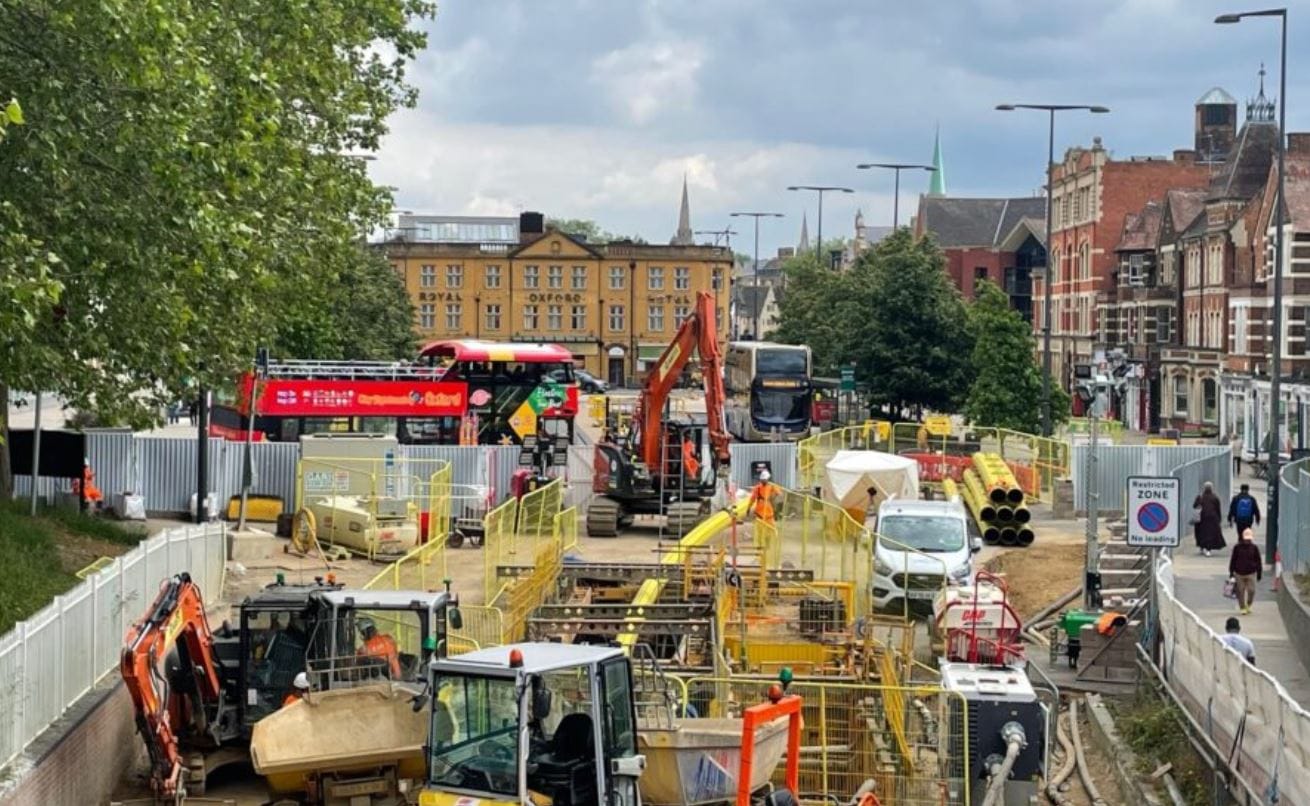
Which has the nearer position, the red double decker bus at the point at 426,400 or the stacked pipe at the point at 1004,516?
the stacked pipe at the point at 1004,516

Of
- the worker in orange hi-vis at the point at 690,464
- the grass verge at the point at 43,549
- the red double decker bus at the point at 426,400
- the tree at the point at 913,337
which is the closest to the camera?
the grass verge at the point at 43,549

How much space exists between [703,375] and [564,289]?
7775cm

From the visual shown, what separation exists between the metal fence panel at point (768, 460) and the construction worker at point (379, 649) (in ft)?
97.5

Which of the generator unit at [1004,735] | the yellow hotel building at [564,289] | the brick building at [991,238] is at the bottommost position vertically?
the generator unit at [1004,735]

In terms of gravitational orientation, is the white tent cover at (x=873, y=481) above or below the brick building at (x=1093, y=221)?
below

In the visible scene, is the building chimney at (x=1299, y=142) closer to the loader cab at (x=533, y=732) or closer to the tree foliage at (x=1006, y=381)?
the tree foliage at (x=1006, y=381)

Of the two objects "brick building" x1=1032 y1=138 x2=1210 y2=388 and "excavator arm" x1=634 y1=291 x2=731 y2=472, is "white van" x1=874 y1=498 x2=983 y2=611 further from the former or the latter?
"brick building" x1=1032 y1=138 x2=1210 y2=388

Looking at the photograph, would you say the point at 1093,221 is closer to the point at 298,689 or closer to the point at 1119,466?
the point at 1119,466

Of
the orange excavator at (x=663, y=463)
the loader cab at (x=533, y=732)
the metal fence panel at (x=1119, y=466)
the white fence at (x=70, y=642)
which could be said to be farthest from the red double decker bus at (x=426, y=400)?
the loader cab at (x=533, y=732)

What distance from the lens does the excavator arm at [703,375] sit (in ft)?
127

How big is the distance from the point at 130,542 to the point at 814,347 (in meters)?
62.7

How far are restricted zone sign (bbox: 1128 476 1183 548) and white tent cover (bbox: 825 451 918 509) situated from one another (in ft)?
43.0

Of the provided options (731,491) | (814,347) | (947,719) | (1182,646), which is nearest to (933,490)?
(731,491)

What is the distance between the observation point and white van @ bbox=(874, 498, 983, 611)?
96.4 ft
